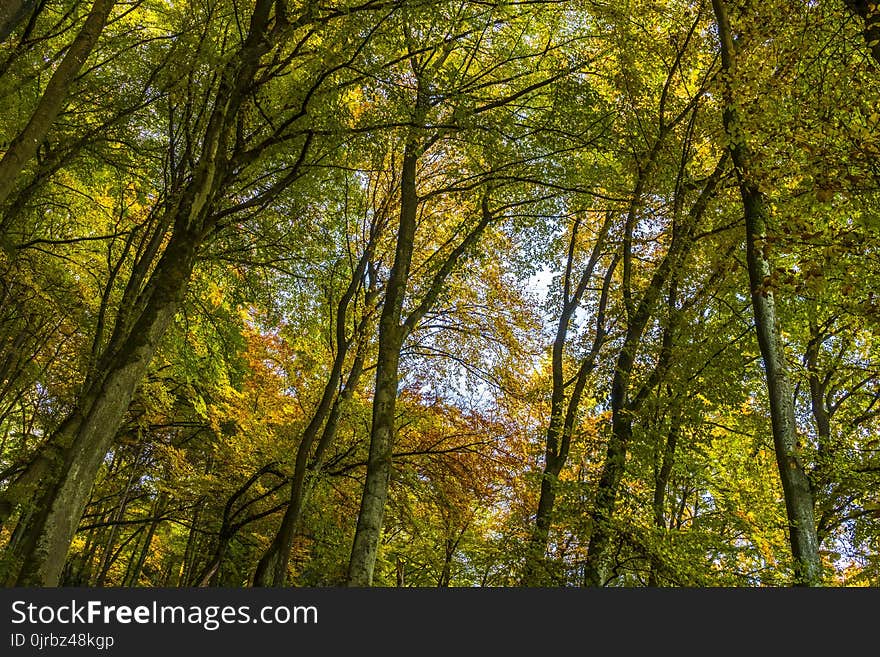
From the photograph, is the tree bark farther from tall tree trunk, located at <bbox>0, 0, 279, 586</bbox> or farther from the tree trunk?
tall tree trunk, located at <bbox>0, 0, 279, 586</bbox>

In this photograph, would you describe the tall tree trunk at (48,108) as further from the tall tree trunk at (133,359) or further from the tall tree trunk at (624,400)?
the tall tree trunk at (624,400)

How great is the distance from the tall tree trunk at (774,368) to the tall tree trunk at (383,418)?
4101mm

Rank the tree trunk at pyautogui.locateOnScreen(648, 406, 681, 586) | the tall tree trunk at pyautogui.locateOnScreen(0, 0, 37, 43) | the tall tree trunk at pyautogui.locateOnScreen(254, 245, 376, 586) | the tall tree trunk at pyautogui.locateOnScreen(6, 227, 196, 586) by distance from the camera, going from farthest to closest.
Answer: the tall tree trunk at pyautogui.locateOnScreen(254, 245, 376, 586), the tree trunk at pyautogui.locateOnScreen(648, 406, 681, 586), the tall tree trunk at pyautogui.locateOnScreen(6, 227, 196, 586), the tall tree trunk at pyautogui.locateOnScreen(0, 0, 37, 43)

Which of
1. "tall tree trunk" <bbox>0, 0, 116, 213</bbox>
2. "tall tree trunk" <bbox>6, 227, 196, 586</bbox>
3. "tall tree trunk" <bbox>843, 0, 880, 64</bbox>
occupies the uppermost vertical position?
"tall tree trunk" <bbox>843, 0, 880, 64</bbox>

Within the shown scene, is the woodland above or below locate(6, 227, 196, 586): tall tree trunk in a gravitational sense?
above

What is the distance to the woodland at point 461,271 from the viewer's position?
6.89 meters

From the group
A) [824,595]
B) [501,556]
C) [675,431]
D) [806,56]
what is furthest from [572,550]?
[806,56]

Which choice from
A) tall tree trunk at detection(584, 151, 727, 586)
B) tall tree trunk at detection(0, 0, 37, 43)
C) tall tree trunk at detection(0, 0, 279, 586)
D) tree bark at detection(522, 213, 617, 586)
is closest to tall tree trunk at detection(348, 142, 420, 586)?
tree bark at detection(522, 213, 617, 586)

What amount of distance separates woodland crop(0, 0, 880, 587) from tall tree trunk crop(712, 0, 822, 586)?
1.5 inches

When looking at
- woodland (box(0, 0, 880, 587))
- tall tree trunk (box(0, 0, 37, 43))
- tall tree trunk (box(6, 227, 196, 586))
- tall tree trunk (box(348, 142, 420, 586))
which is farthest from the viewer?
tall tree trunk (box(348, 142, 420, 586))

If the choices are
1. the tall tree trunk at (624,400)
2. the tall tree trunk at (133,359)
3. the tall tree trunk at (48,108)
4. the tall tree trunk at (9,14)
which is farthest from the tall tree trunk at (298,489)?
the tall tree trunk at (9,14)

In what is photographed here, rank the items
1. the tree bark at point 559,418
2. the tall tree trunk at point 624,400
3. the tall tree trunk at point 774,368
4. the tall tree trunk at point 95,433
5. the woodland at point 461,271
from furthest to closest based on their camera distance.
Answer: the tree bark at point 559,418, the tall tree trunk at point 624,400, the woodland at point 461,271, the tall tree trunk at point 774,368, the tall tree trunk at point 95,433

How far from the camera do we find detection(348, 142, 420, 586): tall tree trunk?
7809 millimetres

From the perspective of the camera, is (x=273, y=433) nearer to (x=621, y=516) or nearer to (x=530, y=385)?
(x=530, y=385)
